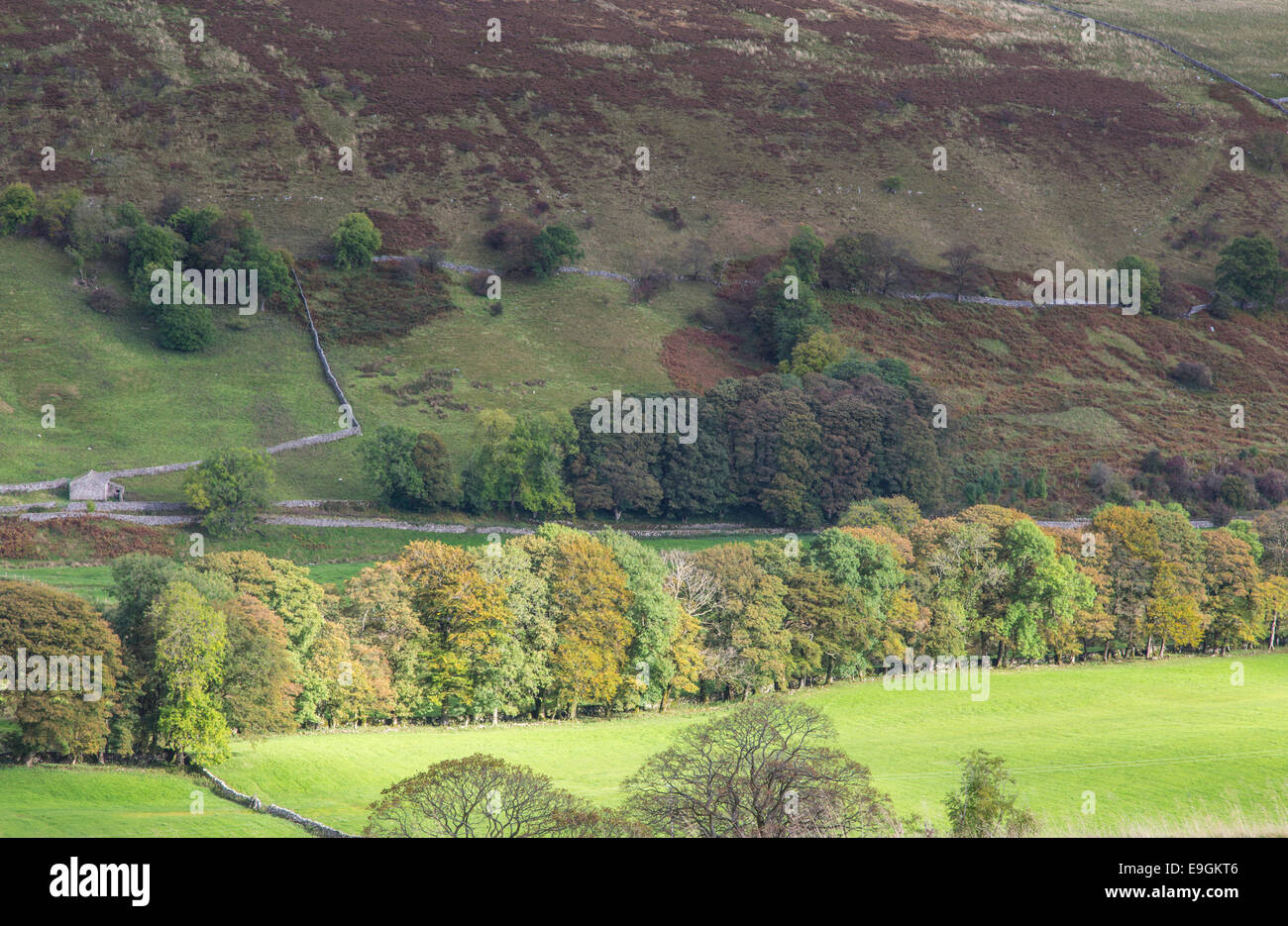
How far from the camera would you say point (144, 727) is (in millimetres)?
50250

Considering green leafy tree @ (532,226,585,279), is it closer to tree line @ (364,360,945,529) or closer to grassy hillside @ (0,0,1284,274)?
grassy hillside @ (0,0,1284,274)

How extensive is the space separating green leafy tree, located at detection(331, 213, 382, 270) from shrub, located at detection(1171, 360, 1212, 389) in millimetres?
85719

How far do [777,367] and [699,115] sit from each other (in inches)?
2197

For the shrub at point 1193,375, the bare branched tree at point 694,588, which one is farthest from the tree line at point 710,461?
the shrub at point 1193,375

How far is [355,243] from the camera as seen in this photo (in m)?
129

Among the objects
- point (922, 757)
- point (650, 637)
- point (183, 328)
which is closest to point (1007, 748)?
point (922, 757)

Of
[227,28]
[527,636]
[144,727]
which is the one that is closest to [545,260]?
[227,28]

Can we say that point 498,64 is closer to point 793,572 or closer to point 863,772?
point 793,572

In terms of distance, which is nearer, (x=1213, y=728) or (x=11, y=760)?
(x=11, y=760)

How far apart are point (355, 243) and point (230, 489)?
1939 inches

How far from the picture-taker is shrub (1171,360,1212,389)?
132 m

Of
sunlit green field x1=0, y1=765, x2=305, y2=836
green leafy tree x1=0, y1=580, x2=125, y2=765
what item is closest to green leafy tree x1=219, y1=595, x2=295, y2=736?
sunlit green field x1=0, y1=765, x2=305, y2=836

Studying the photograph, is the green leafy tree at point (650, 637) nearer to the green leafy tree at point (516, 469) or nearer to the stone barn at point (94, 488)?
the green leafy tree at point (516, 469)
